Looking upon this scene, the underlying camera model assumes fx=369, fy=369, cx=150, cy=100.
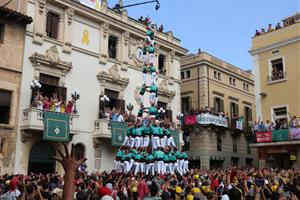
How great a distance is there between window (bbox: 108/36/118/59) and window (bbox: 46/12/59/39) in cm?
435

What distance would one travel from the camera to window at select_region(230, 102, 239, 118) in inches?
1449

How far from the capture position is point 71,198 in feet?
16.0

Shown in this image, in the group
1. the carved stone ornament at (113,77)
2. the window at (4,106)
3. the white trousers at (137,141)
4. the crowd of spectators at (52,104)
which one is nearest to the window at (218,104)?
the carved stone ornament at (113,77)

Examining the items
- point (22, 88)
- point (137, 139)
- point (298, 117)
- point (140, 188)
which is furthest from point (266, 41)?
point (140, 188)

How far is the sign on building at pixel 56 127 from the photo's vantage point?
66.2ft

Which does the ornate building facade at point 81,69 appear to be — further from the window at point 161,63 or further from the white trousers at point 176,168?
the white trousers at point 176,168

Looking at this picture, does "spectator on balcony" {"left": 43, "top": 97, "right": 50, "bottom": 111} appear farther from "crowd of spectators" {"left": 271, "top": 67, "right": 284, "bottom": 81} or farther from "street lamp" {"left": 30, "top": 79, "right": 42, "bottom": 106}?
"crowd of spectators" {"left": 271, "top": 67, "right": 284, "bottom": 81}

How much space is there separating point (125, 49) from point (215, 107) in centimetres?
1178

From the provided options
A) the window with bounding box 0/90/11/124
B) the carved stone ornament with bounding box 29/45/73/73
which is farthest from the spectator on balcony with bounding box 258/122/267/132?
the window with bounding box 0/90/11/124

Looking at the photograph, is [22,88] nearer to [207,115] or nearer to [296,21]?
[207,115]

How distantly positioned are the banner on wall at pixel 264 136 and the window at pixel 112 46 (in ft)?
38.8

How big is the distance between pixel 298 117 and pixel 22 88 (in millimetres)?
18574

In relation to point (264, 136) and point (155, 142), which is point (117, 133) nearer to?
point (155, 142)

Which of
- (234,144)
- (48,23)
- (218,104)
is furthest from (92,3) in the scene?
(234,144)
